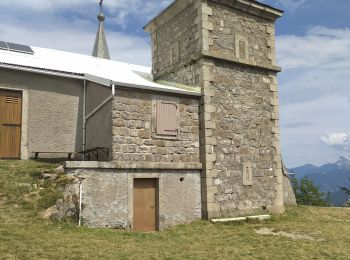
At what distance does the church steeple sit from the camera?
33.6 metres

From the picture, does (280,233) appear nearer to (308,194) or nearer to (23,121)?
(23,121)

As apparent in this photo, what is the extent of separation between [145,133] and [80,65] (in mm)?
5886

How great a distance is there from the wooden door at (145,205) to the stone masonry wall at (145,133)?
0.75 m

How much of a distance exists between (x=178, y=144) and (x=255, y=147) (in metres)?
3.12

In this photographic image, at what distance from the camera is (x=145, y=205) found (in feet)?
35.9

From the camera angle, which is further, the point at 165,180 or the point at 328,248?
the point at 165,180

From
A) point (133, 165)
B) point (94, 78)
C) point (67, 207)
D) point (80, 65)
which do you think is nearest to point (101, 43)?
point (80, 65)

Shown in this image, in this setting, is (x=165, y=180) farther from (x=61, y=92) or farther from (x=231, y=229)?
(x=61, y=92)

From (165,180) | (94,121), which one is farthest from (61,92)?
(165,180)

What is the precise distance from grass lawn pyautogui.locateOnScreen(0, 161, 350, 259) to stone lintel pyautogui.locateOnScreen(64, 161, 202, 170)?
876mm

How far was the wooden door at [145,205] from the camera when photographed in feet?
35.4

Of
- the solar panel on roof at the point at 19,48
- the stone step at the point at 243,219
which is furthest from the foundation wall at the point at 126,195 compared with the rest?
the solar panel on roof at the point at 19,48

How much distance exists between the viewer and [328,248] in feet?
28.7

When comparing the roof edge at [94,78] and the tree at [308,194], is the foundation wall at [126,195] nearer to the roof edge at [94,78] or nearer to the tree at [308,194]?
the roof edge at [94,78]
